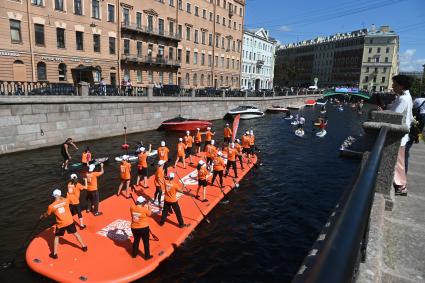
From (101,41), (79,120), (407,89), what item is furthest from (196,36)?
(407,89)

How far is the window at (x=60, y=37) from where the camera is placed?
32.9 metres

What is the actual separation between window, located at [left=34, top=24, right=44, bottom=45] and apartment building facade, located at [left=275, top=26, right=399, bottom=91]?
328 ft

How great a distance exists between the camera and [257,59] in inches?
3489

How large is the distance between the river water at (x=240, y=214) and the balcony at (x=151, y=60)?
1882 centimetres

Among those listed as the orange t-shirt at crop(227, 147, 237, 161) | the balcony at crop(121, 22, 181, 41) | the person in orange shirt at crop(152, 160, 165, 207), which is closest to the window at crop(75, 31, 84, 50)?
the balcony at crop(121, 22, 181, 41)

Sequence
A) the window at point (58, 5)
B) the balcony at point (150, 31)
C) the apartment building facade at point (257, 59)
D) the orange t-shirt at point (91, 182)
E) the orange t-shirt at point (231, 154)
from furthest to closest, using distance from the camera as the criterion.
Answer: the apartment building facade at point (257, 59) < the balcony at point (150, 31) < the window at point (58, 5) < the orange t-shirt at point (231, 154) < the orange t-shirt at point (91, 182)

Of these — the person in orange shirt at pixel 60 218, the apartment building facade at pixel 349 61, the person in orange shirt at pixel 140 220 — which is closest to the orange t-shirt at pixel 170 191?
the person in orange shirt at pixel 140 220

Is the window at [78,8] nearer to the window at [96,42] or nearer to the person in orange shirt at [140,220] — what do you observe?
the window at [96,42]

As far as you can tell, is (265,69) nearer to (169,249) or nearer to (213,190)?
(213,190)

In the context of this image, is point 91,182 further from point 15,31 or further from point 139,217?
point 15,31

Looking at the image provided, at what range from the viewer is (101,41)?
3741 centimetres

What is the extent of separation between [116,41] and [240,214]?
3276 cm

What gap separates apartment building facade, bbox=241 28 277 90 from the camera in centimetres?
8228

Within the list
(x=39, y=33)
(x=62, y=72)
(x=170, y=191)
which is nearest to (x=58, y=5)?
(x=39, y=33)
